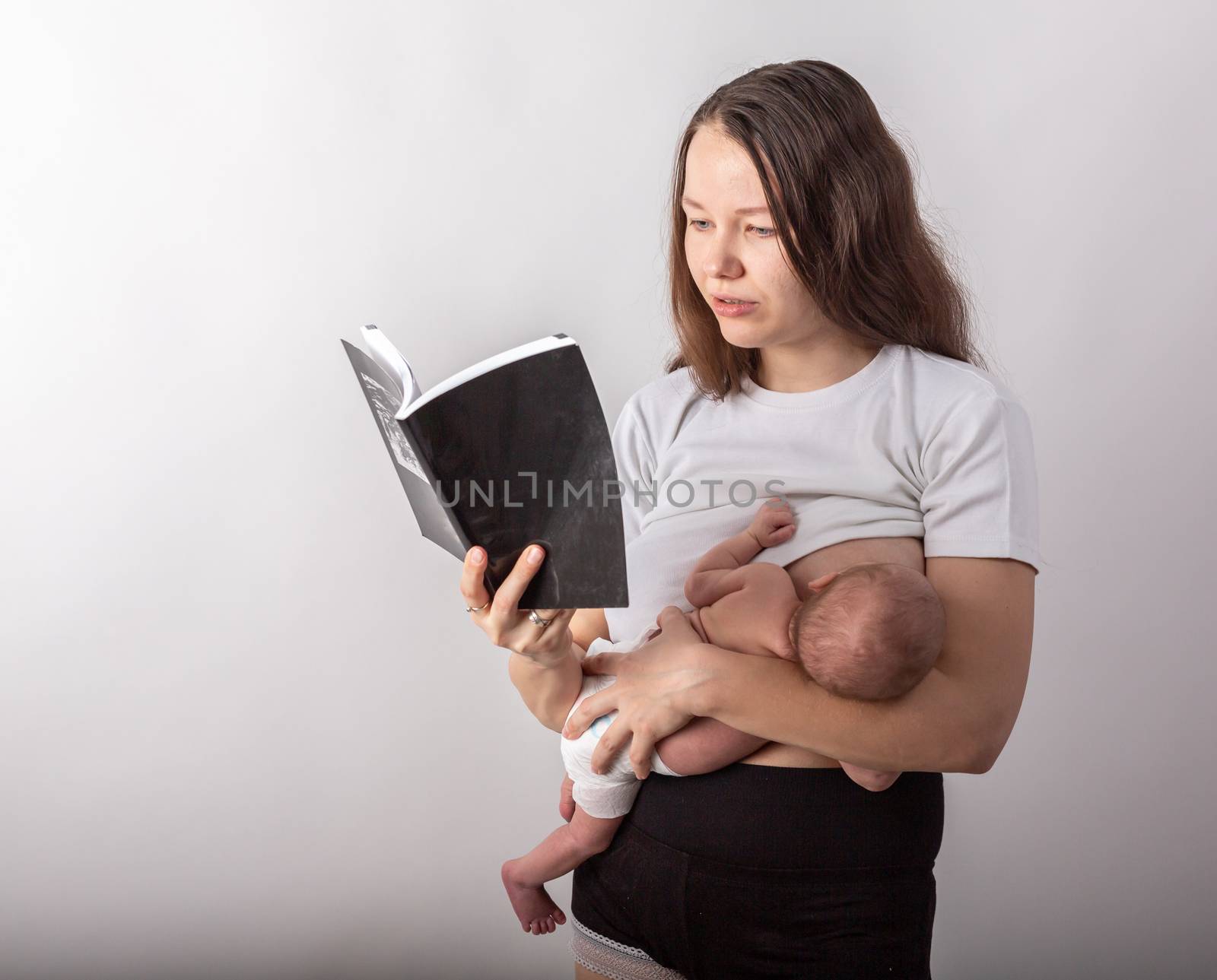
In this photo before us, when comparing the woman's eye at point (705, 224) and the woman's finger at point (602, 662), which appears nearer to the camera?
the woman's eye at point (705, 224)

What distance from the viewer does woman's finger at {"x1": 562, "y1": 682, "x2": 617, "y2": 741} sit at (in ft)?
4.37

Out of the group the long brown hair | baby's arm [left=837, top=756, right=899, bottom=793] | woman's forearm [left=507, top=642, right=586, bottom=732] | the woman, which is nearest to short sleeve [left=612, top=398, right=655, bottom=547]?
the woman

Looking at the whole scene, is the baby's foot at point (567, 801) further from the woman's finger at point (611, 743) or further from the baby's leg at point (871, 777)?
the baby's leg at point (871, 777)

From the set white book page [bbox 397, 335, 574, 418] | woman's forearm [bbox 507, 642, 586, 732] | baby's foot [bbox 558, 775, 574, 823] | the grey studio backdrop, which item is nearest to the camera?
white book page [bbox 397, 335, 574, 418]

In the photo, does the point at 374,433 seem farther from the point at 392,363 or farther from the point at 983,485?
the point at 983,485

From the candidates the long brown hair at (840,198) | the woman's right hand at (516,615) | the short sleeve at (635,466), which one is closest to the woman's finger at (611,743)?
the woman's right hand at (516,615)

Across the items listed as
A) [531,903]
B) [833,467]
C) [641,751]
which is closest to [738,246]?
[833,467]

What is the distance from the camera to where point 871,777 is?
1.22 m

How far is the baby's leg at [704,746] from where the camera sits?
1.28 metres

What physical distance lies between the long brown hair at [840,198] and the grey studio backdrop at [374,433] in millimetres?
626

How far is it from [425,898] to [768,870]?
4.37 feet

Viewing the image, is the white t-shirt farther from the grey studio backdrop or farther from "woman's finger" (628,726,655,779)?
the grey studio backdrop

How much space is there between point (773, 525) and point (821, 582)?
4.7 inches

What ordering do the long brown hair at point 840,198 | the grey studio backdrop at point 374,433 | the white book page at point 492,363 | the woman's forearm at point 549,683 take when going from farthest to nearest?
the grey studio backdrop at point 374,433, the woman's forearm at point 549,683, the long brown hair at point 840,198, the white book page at point 492,363
